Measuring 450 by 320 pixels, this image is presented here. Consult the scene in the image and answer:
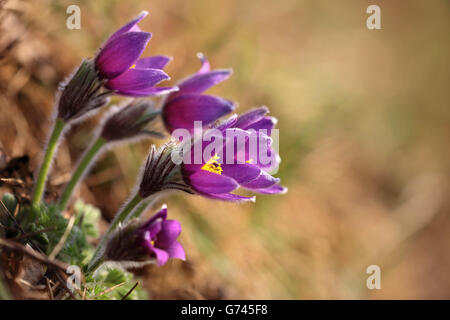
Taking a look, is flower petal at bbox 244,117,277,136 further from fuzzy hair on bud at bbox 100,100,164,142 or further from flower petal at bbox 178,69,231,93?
fuzzy hair on bud at bbox 100,100,164,142

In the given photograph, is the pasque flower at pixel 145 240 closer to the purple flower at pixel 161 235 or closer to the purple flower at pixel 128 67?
the purple flower at pixel 161 235

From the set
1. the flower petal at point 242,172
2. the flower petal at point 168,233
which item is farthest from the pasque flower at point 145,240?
the flower petal at point 242,172

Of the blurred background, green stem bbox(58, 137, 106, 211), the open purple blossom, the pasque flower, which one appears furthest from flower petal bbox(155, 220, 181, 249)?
the blurred background

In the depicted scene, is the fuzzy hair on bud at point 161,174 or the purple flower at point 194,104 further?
the purple flower at point 194,104

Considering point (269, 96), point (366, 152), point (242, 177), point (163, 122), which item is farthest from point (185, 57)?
point (366, 152)

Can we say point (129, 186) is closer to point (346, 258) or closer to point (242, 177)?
point (242, 177)

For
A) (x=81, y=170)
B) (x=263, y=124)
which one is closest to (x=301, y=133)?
(x=263, y=124)

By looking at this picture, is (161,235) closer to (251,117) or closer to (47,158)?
(251,117)
